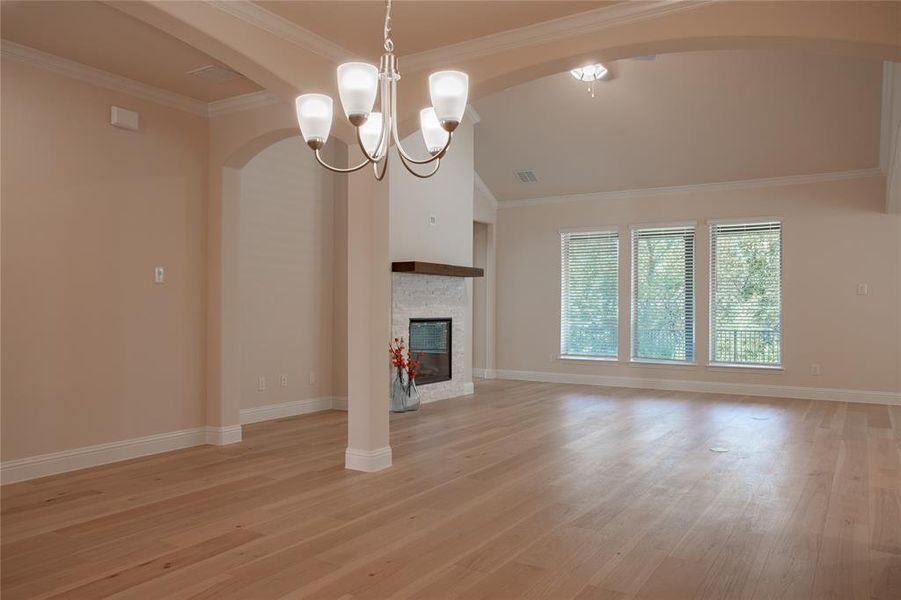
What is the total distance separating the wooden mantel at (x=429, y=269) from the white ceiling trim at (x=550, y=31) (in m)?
3.02

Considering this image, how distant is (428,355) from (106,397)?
3.99 metres

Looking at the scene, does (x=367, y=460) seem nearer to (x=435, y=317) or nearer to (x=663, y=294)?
(x=435, y=317)

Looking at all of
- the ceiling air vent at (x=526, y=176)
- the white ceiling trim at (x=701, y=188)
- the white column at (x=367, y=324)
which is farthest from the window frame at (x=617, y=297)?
the white column at (x=367, y=324)

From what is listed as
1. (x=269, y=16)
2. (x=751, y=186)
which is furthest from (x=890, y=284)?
(x=269, y=16)

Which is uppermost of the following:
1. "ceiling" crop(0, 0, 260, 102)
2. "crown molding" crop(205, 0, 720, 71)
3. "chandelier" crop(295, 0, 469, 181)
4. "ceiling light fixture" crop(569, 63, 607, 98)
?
"ceiling light fixture" crop(569, 63, 607, 98)

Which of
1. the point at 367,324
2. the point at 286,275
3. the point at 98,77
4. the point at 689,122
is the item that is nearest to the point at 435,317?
the point at 286,275

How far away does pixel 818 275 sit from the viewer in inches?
330

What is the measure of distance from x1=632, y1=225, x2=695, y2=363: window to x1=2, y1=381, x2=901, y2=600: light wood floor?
3.29 metres

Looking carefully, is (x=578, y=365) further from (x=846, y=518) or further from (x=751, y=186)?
(x=846, y=518)

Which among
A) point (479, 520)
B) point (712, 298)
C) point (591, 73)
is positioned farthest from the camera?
point (712, 298)

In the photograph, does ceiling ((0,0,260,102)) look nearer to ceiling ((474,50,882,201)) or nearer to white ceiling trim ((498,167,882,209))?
ceiling ((474,50,882,201))

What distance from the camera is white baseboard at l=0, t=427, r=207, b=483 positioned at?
14.2ft

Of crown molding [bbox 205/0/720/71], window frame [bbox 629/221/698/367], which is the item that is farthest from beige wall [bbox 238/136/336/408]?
window frame [bbox 629/221/698/367]

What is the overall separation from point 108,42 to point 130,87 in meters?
0.80
